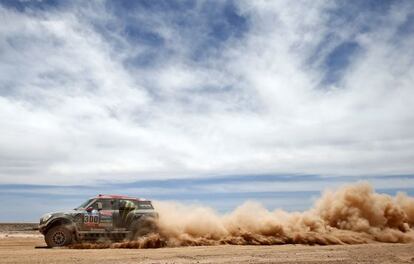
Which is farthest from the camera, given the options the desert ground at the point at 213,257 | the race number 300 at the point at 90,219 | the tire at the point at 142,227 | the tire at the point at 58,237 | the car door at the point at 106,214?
the tire at the point at 142,227

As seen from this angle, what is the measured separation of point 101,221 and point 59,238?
173 cm

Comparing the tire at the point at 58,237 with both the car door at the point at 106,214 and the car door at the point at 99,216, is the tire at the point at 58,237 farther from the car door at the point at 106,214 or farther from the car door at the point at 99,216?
the car door at the point at 106,214

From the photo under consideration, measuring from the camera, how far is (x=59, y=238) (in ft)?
55.9

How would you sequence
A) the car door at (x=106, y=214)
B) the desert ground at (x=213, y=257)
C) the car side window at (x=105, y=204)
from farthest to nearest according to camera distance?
the car side window at (x=105, y=204)
the car door at (x=106, y=214)
the desert ground at (x=213, y=257)

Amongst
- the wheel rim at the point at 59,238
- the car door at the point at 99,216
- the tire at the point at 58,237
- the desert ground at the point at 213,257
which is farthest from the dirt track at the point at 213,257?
the car door at the point at 99,216

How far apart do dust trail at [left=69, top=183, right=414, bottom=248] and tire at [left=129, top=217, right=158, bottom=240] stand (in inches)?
10.3

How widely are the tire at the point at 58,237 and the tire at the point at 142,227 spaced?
8.14 feet

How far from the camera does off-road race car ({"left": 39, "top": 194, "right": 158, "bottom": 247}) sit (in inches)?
671

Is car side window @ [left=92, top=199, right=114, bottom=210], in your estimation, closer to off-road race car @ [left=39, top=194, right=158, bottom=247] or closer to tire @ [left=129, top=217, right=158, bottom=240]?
off-road race car @ [left=39, top=194, right=158, bottom=247]

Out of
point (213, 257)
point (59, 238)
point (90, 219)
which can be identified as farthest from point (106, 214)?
point (213, 257)

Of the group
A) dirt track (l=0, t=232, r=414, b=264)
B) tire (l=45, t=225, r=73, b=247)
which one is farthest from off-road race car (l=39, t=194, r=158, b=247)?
dirt track (l=0, t=232, r=414, b=264)

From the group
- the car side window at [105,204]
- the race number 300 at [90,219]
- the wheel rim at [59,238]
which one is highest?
the car side window at [105,204]

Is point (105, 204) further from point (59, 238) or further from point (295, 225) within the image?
point (295, 225)

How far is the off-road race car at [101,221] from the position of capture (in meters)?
17.0
